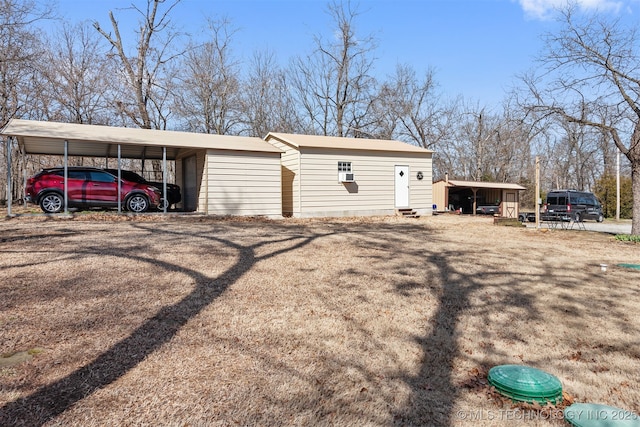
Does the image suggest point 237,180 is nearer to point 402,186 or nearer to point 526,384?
point 402,186

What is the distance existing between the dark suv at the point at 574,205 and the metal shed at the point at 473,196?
230cm

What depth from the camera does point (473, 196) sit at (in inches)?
926

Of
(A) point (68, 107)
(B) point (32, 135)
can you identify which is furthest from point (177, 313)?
(A) point (68, 107)

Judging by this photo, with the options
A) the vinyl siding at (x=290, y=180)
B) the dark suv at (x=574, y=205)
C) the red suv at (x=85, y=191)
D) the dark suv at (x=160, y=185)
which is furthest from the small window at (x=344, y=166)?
the dark suv at (x=574, y=205)

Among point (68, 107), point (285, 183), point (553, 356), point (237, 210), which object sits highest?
point (68, 107)

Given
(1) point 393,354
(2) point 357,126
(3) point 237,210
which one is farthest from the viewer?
(2) point 357,126

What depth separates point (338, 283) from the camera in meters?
5.28

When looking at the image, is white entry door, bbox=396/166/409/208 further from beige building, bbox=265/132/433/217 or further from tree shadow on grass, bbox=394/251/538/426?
tree shadow on grass, bbox=394/251/538/426

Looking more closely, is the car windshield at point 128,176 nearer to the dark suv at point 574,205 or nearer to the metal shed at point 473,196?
the metal shed at point 473,196

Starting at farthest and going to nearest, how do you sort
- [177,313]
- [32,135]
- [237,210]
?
[237,210] < [32,135] < [177,313]

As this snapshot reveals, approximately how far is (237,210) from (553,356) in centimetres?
1097

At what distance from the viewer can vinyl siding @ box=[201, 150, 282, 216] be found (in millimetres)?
12977

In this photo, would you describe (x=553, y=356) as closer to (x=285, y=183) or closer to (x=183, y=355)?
(x=183, y=355)

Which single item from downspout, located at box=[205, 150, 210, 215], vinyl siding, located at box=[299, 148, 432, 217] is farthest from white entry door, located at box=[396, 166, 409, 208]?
downspout, located at box=[205, 150, 210, 215]
